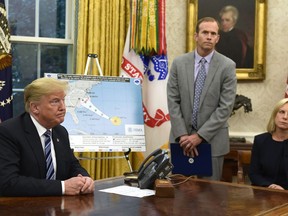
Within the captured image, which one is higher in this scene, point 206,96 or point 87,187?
point 206,96

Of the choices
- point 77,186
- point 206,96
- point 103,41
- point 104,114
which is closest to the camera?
point 77,186

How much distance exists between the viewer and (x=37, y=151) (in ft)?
8.08

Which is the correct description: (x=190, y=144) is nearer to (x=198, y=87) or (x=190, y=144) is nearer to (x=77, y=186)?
(x=198, y=87)

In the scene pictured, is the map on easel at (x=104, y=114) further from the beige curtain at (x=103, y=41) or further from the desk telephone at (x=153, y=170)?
the desk telephone at (x=153, y=170)

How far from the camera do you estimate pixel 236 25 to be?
5.25m

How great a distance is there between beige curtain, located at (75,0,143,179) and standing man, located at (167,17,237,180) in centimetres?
123

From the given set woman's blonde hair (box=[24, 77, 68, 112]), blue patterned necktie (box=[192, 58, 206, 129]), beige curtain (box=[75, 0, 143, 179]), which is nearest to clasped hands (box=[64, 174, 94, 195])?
woman's blonde hair (box=[24, 77, 68, 112])

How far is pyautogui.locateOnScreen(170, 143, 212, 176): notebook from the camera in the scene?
11.7 feet

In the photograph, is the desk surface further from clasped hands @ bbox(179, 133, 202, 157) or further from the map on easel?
the map on easel

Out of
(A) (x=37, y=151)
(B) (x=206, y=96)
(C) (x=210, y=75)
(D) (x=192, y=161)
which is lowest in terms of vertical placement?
(D) (x=192, y=161)

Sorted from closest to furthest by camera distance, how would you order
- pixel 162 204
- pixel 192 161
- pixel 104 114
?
pixel 162 204, pixel 192 161, pixel 104 114

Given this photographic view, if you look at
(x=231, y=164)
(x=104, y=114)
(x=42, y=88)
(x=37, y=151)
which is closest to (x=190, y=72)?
(x=104, y=114)

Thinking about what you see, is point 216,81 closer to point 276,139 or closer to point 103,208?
point 276,139

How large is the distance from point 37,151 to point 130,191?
524 millimetres
